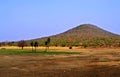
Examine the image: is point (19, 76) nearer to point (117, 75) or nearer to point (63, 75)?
point (63, 75)

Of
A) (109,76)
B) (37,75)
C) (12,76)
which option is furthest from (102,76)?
(12,76)

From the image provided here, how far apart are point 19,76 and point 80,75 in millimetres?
4787

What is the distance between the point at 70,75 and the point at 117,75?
362cm

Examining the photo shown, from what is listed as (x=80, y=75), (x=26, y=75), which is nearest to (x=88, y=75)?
(x=80, y=75)

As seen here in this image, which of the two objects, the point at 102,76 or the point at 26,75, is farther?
the point at 26,75

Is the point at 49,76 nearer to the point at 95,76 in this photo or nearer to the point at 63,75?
the point at 63,75

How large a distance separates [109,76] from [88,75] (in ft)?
5.70

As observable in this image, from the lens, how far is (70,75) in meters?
28.4

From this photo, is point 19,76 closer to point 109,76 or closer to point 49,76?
point 49,76

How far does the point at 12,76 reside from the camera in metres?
28.6

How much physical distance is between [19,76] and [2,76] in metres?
1.32

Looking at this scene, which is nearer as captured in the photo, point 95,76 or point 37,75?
point 95,76

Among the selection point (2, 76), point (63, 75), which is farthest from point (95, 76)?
point (2, 76)

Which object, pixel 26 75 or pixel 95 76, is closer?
pixel 95 76
